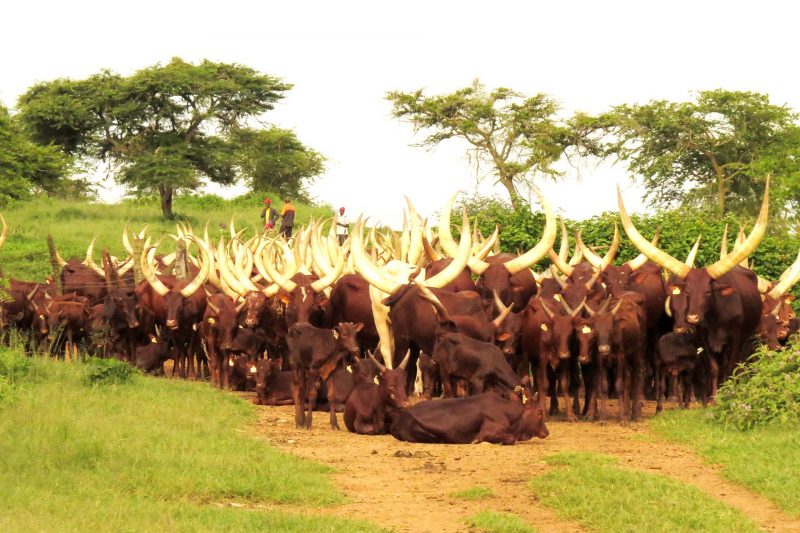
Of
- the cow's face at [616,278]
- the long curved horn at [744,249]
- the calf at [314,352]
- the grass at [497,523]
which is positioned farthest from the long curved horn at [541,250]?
the grass at [497,523]

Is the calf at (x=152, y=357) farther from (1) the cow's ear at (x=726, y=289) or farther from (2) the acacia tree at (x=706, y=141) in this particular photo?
(2) the acacia tree at (x=706, y=141)

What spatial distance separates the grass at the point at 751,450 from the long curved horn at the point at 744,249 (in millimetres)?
1638

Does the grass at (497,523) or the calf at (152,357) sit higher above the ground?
the calf at (152,357)

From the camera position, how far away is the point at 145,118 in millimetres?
39219

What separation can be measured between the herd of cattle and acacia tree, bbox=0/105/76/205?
11.2 metres

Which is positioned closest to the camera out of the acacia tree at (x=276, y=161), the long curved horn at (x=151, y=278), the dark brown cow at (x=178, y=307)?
the dark brown cow at (x=178, y=307)

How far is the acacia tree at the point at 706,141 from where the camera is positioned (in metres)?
37.4

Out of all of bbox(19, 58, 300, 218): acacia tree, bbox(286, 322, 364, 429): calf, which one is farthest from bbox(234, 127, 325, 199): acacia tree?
bbox(286, 322, 364, 429): calf

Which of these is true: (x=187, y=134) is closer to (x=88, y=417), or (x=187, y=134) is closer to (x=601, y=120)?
(x=601, y=120)

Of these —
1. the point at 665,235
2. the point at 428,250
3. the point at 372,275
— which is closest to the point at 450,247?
the point at 428,250

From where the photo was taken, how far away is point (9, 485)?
25.6 feet

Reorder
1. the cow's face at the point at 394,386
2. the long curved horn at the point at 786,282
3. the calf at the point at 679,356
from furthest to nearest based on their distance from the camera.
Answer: the long curved horn at the point at 786,282
the calf at the point at 679,356
the cow's face at the point at 394,386

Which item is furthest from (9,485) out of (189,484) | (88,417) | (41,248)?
(41,248)

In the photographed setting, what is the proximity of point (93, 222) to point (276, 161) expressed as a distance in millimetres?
11013
